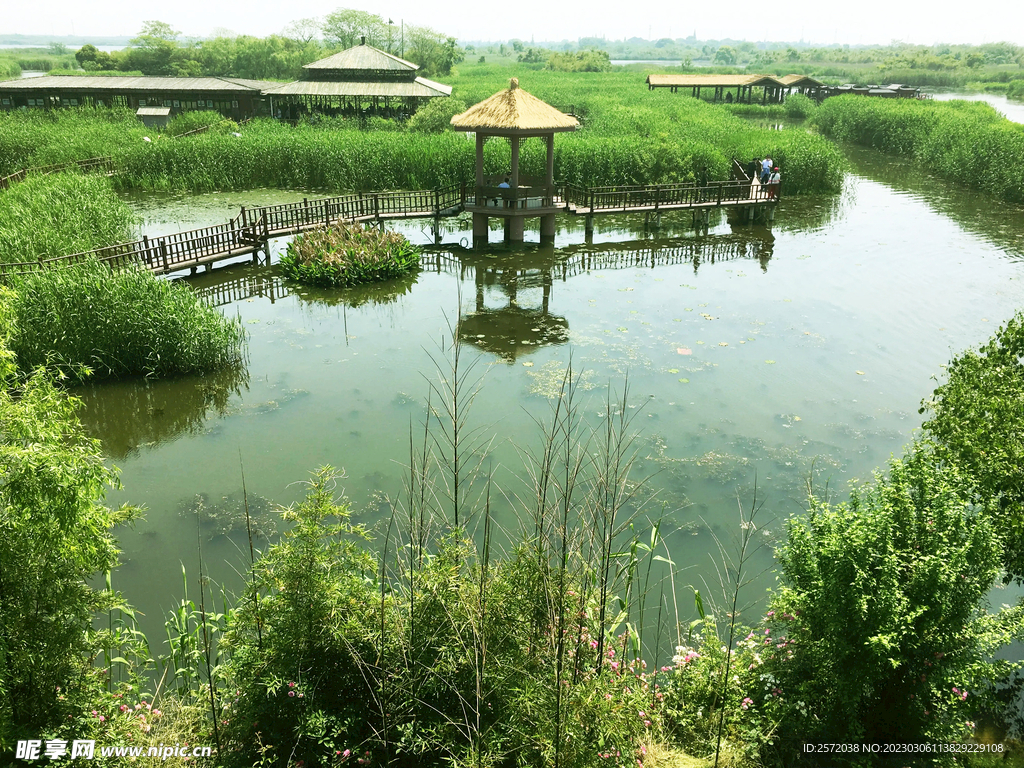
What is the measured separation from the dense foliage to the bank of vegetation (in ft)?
76.0

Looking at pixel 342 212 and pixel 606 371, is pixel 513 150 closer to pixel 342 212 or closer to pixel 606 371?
pixel 342 212

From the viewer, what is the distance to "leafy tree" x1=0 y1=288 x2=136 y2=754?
456cm

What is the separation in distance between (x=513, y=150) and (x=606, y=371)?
30.7 feet

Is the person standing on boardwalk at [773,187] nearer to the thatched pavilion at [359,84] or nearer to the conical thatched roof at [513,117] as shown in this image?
the conical thatched roof at [513,117]

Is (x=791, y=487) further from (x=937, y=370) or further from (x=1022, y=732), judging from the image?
Answer: (x=937, y=370)

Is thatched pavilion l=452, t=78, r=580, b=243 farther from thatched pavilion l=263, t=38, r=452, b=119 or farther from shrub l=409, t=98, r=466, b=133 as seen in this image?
thatched pavilion l=263, t=38, r=452, b=119

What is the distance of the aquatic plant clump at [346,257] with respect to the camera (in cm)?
1733

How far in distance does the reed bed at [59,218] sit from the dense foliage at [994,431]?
1569 centimetres

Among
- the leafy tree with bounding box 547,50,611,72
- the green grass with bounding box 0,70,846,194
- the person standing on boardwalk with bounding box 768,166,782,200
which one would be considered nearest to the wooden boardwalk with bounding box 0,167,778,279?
the person standing on boardwalk with bounding box 768,166,782,200

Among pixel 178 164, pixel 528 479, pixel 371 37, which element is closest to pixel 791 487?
pixel 528 479

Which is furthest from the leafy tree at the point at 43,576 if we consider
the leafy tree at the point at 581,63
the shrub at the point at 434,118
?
the leafy tree at the point at 581,63

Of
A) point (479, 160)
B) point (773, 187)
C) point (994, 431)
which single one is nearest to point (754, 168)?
point (773, 187)

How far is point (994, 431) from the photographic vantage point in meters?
7.00

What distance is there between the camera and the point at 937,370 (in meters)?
13.2
